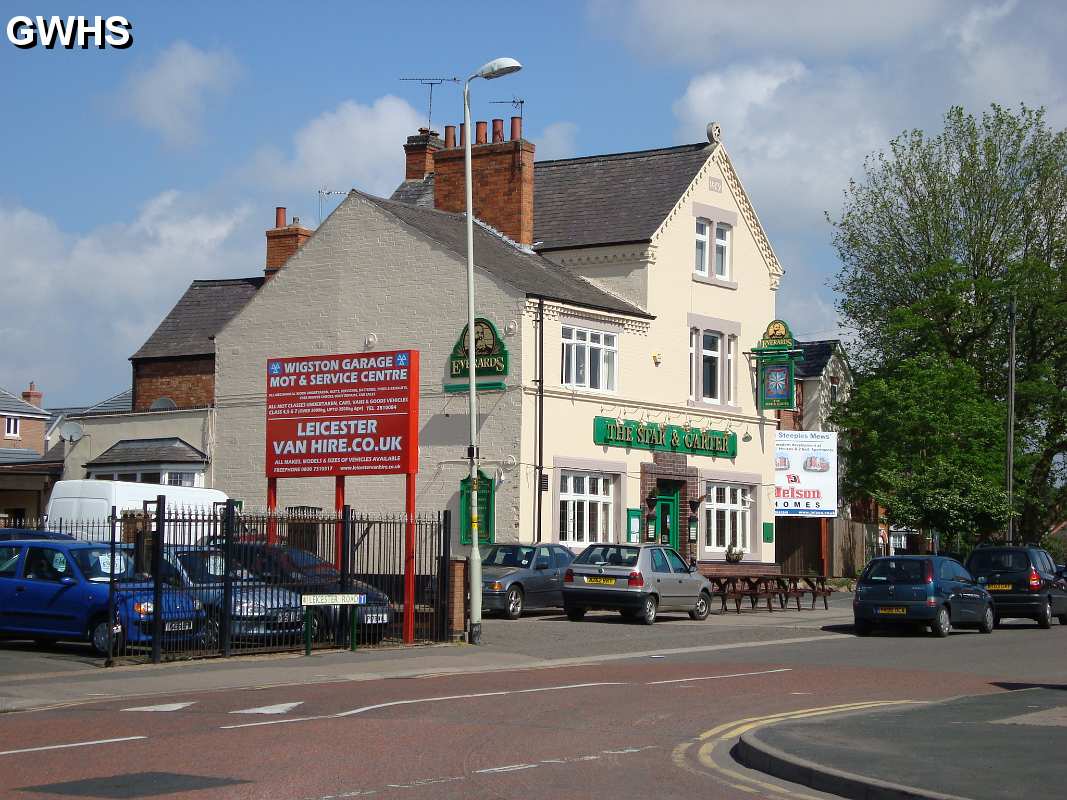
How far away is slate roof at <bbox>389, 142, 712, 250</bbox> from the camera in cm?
4216

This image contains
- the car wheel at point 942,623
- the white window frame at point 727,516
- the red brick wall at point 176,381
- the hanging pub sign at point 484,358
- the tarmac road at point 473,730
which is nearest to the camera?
the tarmac road at point 473,730

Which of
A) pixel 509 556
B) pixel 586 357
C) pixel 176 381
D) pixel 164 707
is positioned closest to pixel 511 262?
pixel 586 357

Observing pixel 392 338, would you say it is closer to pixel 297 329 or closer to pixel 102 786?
pixel 297 329

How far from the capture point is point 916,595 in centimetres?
2811

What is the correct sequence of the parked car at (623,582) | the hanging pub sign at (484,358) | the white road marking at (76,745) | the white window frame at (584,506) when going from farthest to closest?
1. the white window frame at (584,506)
2. the hanging pub sign at (484,358)
3. the parked car at (623,582)
4. the white road marking at (76,745)

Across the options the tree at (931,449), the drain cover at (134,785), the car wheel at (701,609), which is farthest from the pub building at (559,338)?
the drain cover at (134,785)

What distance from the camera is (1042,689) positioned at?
17812mm

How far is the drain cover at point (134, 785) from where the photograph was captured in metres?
9.93

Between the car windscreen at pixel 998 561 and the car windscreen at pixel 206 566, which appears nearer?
the car windscreen at pixel 206 566

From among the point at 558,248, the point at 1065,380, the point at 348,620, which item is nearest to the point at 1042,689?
the point at 348,620

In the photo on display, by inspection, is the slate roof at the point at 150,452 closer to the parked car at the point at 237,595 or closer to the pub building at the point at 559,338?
the pub building at the point at 559,338

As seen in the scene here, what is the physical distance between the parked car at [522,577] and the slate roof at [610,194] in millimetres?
12133

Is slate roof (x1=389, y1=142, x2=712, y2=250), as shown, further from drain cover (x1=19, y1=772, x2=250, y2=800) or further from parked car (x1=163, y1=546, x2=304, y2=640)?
drain cover (x1=19, y1=772, x2=250, y2=800)

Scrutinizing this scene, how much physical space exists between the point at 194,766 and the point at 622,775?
10.4 ft
